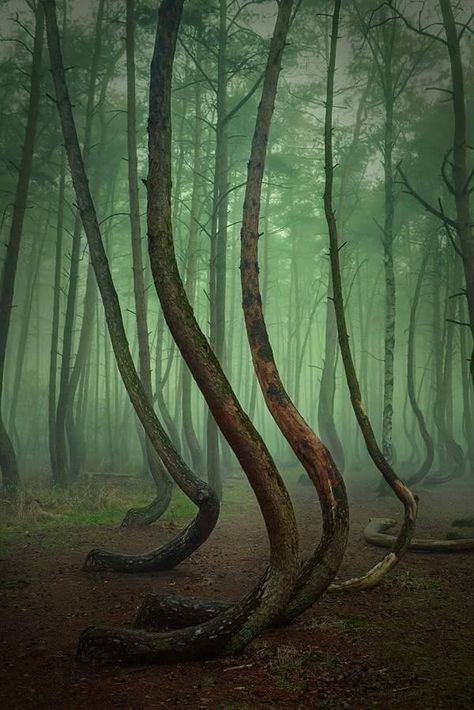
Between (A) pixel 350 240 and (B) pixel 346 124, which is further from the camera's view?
(A) pixel 350 240

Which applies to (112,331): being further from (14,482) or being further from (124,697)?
(14,482)

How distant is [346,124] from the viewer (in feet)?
57.9

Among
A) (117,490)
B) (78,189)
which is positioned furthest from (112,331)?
(117,490)

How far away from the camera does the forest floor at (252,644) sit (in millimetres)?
3311

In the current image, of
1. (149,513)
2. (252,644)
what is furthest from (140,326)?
(252,644)

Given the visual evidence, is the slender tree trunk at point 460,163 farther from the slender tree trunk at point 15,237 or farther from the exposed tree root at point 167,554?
the slender tree trunk at point 15,237

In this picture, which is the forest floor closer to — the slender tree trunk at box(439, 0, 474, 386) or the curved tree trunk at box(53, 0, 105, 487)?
the slender tree trunk at box(439, 0, 474, 386)

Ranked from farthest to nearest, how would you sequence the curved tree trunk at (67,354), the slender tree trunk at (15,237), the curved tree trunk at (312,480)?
1. the curved tree trunk at (67,354)
2. the slender tree trunk at (15,237)
3. the curved tree trunk at (312,480)

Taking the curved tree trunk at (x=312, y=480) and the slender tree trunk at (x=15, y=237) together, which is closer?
the curved tree trunk at (x=312, y=480)

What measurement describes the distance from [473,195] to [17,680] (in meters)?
17.9

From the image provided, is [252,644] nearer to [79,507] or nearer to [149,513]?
[149,513]

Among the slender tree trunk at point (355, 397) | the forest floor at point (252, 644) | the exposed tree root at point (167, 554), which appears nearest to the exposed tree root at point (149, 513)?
the forest floor at point (252, 644)

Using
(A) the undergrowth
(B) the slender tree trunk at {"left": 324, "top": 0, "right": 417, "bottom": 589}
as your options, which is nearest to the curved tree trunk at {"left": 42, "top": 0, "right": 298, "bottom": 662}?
(B) the slender tree trunk at {"left": 324, "top": 0, "right": 417, "bottom": 589}

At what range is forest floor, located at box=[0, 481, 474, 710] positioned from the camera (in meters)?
3.31
